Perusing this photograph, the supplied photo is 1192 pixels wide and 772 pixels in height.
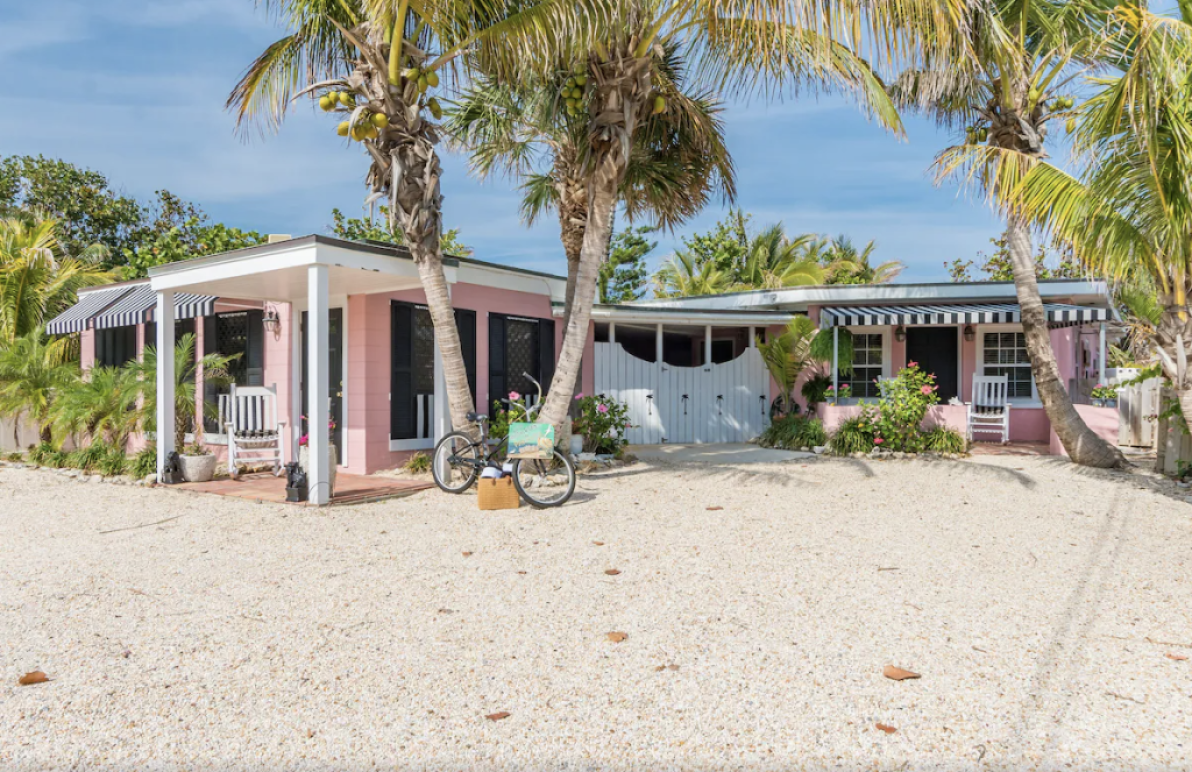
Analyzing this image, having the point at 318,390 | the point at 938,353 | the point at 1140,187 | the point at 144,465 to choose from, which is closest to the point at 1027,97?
the point at 1140,187

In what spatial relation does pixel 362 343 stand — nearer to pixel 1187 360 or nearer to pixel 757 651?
pixel 757 651

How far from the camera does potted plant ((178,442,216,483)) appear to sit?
8.34 meters

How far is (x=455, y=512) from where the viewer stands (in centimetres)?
665

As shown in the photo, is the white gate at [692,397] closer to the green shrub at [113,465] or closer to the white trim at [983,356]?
the white trim at [983,356]

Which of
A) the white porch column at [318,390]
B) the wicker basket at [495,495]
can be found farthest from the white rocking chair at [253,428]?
the wicker basket at [495,495]

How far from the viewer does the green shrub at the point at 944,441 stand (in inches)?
418

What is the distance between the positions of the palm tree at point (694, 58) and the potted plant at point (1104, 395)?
828 centimetres

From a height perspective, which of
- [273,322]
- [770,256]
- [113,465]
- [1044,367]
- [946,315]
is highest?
[770,256]

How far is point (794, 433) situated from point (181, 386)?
9122 millimetres

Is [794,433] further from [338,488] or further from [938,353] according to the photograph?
[338,488]

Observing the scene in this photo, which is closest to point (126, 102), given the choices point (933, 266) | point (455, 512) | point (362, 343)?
point (362, 343)

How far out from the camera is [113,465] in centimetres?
903

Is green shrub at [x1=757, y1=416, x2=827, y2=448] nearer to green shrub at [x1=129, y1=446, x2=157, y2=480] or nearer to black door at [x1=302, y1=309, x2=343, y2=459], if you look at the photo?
black door at [x1=302, y1=309, x2=343, y2=459]

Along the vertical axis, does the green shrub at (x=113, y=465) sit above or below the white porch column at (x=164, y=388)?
below
